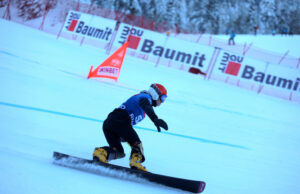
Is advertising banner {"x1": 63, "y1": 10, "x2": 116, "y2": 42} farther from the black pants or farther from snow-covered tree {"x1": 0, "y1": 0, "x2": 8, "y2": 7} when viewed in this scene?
the black pants

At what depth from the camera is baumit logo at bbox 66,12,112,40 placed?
1736cm

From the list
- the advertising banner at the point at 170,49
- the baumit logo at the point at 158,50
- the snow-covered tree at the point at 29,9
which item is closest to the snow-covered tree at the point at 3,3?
the snow-covered tree at the point at 29,9

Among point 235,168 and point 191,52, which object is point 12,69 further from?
point 191,52

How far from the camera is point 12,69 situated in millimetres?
7293

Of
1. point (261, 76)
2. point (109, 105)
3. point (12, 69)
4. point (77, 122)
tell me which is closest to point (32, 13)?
point (261, 76)

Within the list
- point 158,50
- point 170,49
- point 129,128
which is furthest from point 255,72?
point 129,128

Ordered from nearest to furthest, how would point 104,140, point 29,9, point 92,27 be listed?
point 104,140
point 92,27
point 29,9

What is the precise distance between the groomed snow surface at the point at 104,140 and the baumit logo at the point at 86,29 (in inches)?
318

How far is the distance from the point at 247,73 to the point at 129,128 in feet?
45.9

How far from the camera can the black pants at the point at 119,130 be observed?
3439 millimetres

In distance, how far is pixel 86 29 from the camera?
17516 mm

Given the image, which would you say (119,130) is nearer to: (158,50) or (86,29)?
(158,50)

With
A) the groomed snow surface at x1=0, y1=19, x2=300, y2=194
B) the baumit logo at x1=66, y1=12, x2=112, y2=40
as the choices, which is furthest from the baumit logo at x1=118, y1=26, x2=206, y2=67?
the groomed snow surface at x1=0, y1=19, x2=300, y2=194

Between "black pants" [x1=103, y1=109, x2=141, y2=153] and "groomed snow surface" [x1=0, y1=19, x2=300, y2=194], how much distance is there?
0.40 m
